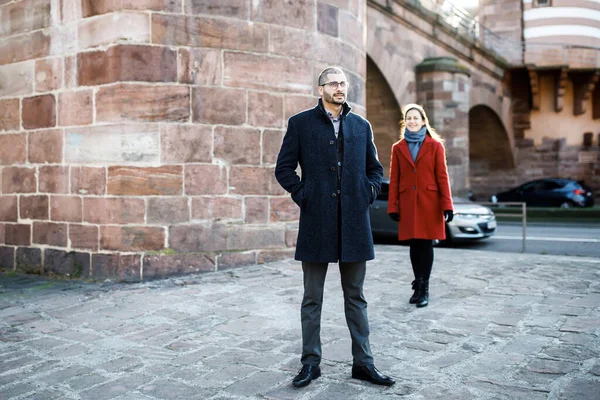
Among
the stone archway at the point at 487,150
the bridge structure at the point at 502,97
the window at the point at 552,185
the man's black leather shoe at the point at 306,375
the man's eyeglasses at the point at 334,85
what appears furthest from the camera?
the stone archway at the point at 487,150

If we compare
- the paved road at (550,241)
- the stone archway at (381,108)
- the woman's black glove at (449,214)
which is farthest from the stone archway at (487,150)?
the woman's black glove at (449,214)

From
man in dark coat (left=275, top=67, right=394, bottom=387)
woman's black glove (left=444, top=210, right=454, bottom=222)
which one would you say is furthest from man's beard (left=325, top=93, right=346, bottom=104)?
woman's black glove (left=444, top=210, right=454, bottom=222)

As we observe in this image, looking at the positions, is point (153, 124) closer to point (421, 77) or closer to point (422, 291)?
point (422, 291)

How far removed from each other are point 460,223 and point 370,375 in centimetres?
787

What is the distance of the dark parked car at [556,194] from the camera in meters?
20.1

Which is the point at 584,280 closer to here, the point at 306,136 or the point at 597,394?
the point at 597,394

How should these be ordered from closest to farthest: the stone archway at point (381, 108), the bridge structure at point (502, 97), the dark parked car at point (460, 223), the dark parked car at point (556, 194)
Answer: the dark parked car at point (460, 223) < the stone archway at point (381, 108) < the bridge structure at point (502, 97) < the dark parked car at point (556, 194)

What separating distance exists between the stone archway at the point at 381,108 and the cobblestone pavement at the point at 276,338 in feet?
31.9

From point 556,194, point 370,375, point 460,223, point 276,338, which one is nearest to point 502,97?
point 556,194

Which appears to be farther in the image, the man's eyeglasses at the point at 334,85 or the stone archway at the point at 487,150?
the stone archway at the point at 487,150

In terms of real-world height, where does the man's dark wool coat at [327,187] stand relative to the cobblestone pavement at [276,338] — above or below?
above

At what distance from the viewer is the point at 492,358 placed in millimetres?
3598

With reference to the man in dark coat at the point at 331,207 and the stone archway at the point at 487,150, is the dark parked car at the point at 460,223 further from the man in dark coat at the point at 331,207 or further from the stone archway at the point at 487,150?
the stone archway at the point at 487,150

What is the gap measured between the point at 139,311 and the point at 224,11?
351cm
